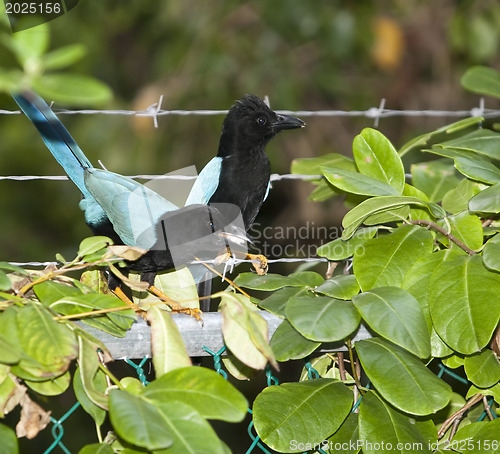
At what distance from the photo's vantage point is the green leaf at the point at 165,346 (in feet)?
3.83

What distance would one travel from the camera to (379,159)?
5.27 feet

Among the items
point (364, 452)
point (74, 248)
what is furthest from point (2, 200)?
point (364, 452)

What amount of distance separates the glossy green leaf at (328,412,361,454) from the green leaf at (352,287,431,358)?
26 cm

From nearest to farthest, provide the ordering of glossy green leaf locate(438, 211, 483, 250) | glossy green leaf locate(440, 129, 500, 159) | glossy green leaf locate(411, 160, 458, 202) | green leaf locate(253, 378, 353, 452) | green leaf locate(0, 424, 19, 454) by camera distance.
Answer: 1. green leaf locate(0, 424, 19, 454)
2. green leaf locate(253, 378, 353, 452)
3. glossy green leaf locate(438, 211, 483, 250)
4. glossy green leaf locate(440, 129, 500, 159)
5. glossy green leaf locate(411, 160, 458, 202)

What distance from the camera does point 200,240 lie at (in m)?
1.67

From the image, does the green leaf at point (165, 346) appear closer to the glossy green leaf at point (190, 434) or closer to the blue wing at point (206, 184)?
the glossy green leaf at point (190, 434)

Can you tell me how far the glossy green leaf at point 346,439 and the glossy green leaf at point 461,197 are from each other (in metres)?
0.63

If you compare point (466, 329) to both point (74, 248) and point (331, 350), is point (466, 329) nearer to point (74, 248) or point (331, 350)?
point (331, 350)

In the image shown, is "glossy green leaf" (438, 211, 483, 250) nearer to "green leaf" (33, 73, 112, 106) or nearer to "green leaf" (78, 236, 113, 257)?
"green leaf" (78, 236, 113, 257)

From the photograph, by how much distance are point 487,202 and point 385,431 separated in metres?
0.54

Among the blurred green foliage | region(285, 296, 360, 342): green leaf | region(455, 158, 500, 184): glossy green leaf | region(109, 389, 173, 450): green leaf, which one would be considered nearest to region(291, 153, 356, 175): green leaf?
region(455, 158, 500, 184): glossy green leaf

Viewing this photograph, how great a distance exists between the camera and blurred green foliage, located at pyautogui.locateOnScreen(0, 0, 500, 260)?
12.5 feet

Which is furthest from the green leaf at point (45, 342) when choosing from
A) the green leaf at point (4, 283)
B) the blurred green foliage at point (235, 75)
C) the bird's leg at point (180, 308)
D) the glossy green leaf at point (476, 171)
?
the blurred green foliage at point (235, 75)

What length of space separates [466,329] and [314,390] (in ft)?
1.13
